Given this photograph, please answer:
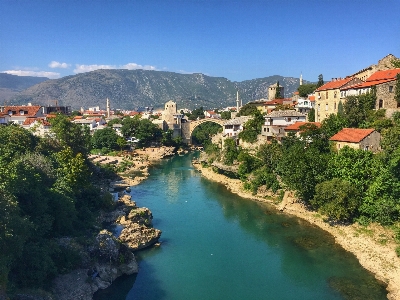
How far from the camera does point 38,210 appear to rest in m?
16.9

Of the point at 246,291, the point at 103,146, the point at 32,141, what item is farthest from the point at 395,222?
the point at 103,146

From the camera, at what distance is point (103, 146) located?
59062 mm

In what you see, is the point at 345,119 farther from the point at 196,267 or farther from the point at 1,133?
the point at 1,133

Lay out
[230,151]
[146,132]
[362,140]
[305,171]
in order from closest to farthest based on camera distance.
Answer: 1. [362,140]
2. [305,171]
3. [230,151]
4. [146,132]

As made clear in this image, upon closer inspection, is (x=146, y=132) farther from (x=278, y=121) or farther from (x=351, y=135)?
(x=351, y=135)

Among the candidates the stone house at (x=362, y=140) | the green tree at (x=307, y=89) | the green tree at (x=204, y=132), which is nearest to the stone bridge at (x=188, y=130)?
the green tree at (x=204, y=132)

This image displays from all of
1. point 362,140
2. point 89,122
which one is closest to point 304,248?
point 362,140

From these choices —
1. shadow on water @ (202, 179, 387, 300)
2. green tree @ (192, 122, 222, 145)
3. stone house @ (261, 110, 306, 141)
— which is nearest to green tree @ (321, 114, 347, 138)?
stone house @ (261, 110, 306, 141)

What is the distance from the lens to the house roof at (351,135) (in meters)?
26.2

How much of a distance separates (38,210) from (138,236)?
6.43 m

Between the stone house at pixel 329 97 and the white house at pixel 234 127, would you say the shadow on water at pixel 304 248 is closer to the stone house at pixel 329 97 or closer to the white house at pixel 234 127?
the stone house at pixel 329 97

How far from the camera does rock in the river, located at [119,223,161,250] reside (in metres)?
20.7

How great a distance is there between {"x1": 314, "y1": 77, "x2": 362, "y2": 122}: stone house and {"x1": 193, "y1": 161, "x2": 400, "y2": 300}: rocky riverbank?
12720mm

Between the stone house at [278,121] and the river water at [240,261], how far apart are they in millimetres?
10806
